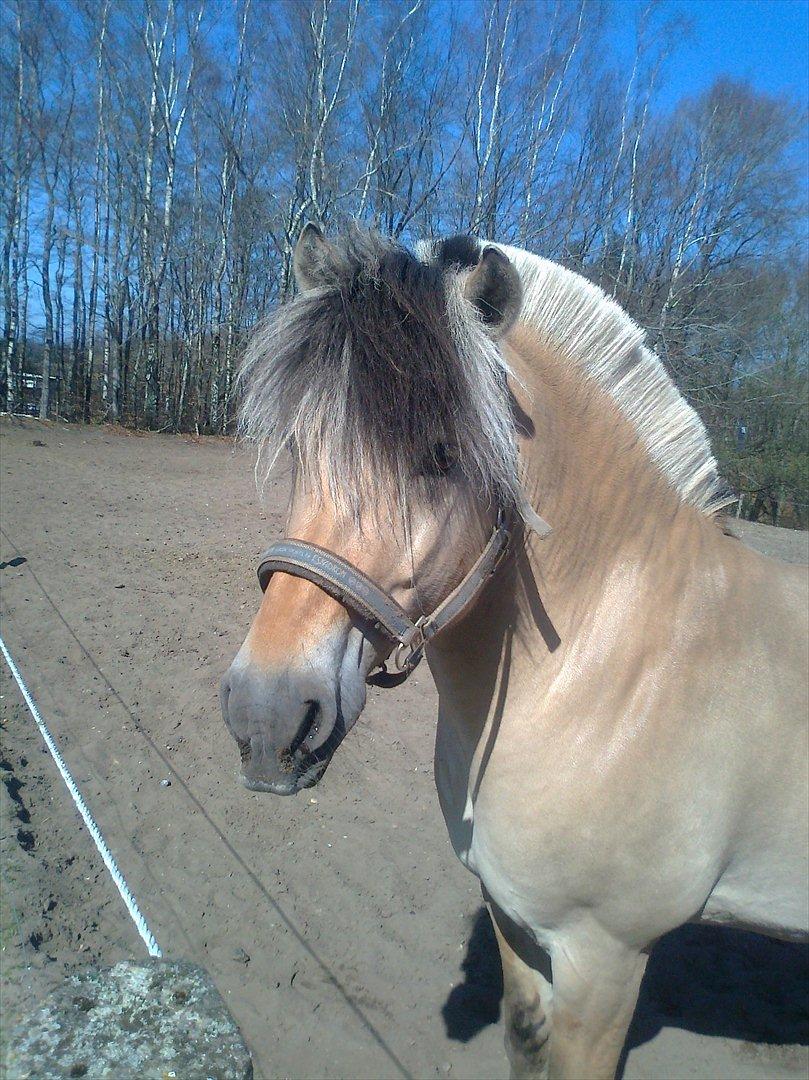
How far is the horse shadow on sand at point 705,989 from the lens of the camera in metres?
2.97

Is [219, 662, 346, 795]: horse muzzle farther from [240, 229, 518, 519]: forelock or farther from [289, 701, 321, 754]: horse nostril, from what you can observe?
[240, 229, 518, 519]: forelock

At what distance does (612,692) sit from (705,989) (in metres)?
2.38

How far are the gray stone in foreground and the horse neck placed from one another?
3.26 ft

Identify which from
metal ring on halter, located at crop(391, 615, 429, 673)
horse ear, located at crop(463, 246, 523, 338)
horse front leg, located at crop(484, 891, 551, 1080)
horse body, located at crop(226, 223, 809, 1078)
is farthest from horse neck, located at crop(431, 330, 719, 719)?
horse front leg, located at crop(484, 891, 551, 1080)

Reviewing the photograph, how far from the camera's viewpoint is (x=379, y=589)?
1.49m

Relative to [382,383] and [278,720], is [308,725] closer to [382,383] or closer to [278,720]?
[278,720]

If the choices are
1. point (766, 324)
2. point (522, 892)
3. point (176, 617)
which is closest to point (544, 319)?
point (522, 892)

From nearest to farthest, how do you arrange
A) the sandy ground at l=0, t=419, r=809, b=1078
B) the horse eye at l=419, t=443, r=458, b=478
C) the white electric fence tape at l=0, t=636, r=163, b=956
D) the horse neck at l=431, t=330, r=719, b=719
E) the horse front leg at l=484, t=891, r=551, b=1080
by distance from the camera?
1. the horse eye at l=419, t=443, r=458, b=478
2. the white electric fence tape at l=0, t=636, r=163, b=956
3. the horse neck at l=431, t=330, r=719, b=719
4. the horse front leg at l=484, t=891, r=551, b=1080
5. the sandy ground at l=0, t=419, r=809, b=1078

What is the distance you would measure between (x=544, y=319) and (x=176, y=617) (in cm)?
563

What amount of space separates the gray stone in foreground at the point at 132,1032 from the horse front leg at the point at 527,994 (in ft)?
3.73

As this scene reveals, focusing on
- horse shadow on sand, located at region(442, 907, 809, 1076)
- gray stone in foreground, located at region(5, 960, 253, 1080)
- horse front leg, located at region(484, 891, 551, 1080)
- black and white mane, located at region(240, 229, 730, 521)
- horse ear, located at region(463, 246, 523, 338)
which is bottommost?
horse shadow on sand, located at region(442, 907, 809, 1076)

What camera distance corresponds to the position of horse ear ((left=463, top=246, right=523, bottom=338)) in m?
1.60

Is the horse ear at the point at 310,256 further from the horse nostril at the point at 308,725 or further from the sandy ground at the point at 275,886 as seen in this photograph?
the horse nostril at the point at 308,725

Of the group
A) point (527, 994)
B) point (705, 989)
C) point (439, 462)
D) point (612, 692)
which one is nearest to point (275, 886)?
point (527, 994)
